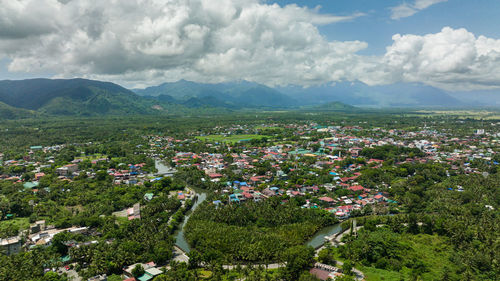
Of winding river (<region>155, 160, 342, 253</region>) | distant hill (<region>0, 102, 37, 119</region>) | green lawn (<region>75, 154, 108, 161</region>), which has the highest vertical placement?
distant hill (<region>0, 102, 37, 119</region>)

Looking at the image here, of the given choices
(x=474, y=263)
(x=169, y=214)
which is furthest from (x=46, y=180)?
(x=474, y=263)

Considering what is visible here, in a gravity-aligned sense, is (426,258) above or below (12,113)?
below

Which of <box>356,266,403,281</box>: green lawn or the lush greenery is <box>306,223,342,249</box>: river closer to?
the lush greenery

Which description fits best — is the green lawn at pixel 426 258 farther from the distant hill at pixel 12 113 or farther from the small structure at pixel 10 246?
the distant hill at pixel 12 113

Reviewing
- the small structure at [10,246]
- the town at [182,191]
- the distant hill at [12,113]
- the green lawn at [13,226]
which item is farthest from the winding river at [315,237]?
the distant hill at [12,113]

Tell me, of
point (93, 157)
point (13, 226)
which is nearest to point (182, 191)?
point (13, 226)

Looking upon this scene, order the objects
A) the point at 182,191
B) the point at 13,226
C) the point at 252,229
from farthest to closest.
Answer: the point at 182,191
the point at 13,226
the point at 252,229

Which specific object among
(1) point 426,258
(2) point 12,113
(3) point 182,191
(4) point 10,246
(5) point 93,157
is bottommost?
(1) point 426,258

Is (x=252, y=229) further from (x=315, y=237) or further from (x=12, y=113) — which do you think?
(x=12, y=113)

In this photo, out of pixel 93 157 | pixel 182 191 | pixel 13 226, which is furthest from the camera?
pixel 93 157

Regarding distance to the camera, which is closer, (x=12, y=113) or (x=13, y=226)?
(x=13, y=226)

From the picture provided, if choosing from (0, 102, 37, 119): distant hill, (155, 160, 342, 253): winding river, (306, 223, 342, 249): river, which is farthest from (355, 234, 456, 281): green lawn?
(0, 102, 37, 119): distant hill

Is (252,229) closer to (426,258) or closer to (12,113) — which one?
(426,258)

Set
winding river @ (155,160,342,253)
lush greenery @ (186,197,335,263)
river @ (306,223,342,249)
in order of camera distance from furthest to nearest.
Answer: river @ (306,223,342,249) → winding river @ (155,160,342,253) → lush greenery @ (186,197,335,263)
